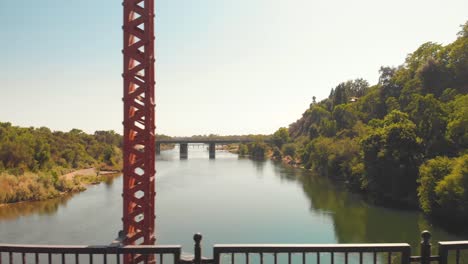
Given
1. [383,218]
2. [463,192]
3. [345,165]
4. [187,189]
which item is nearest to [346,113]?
[345,165]

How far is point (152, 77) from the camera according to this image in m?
6.24

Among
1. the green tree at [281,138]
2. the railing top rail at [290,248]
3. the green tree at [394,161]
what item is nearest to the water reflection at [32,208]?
the green tree at [394,161]

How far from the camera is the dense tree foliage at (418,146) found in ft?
86.1

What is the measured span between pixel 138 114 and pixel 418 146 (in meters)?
31.9

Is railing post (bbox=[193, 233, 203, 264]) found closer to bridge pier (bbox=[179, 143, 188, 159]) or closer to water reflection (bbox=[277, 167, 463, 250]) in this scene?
water reflection (bbox=[277, 167, 463, 250])

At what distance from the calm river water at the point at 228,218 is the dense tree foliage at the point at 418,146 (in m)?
2.23

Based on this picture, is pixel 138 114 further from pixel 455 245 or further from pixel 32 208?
pixel 32 208

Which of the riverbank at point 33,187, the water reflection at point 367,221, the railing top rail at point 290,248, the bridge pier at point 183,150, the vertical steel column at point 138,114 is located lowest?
the water reflection at point 367,221

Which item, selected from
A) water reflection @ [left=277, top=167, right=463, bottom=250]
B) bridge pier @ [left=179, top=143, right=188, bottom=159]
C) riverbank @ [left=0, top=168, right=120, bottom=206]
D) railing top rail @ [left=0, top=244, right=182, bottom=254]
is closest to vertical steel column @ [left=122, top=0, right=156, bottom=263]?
railing top rail @ [left=0, top=244, right=182, bottom=254]

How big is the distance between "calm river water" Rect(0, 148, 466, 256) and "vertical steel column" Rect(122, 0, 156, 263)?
13.8 m

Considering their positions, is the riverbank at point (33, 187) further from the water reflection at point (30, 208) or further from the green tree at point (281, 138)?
the green tree at point (281, 138)

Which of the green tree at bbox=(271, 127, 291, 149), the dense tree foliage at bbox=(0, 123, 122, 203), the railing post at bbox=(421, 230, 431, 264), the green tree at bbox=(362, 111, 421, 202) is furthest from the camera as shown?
the green tree at bbox=(271, 127, 291, 149)

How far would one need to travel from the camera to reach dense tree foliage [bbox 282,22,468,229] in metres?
26.2

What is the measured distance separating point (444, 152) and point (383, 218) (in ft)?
26.4
